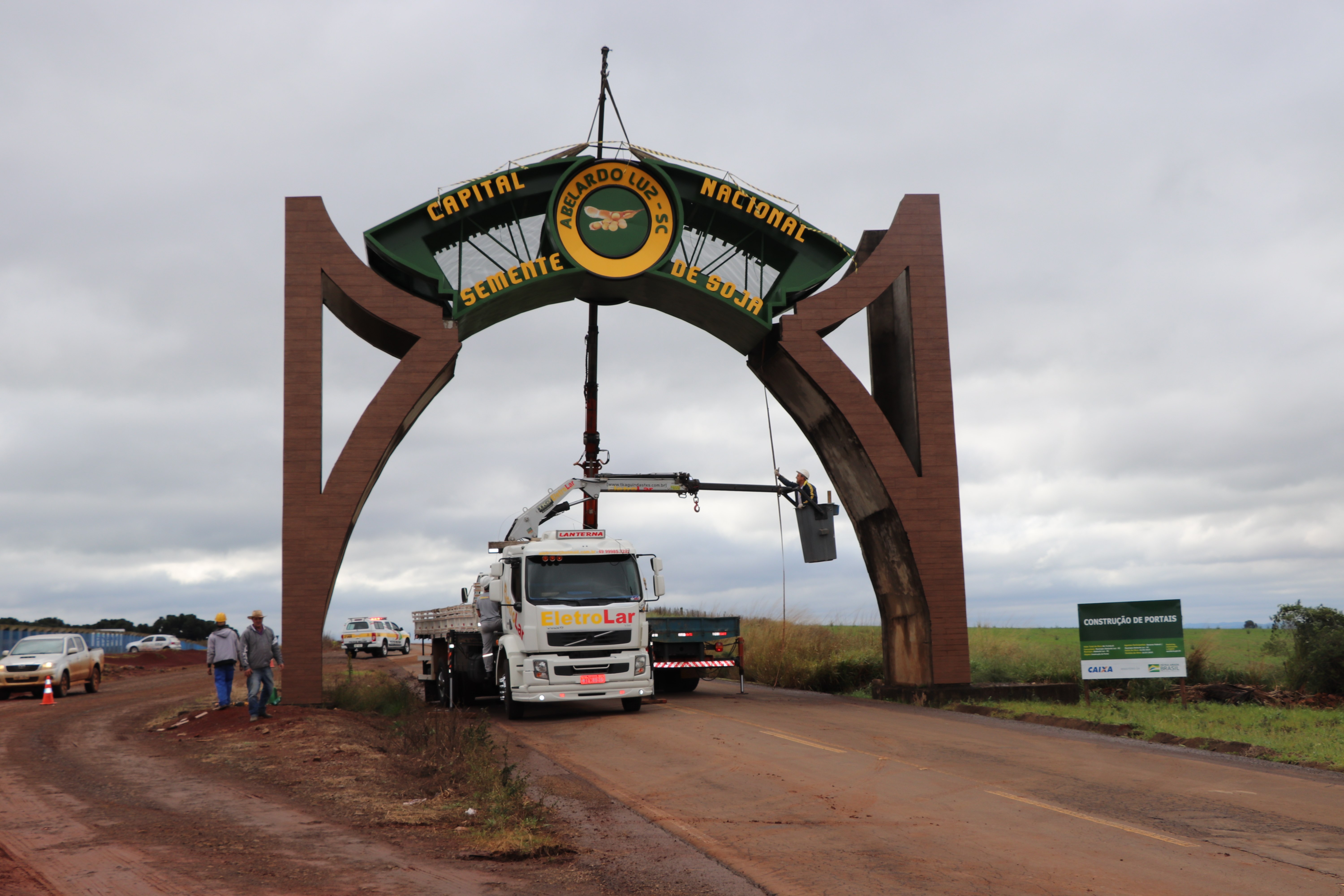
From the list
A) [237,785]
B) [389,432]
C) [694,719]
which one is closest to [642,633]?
[694,719]

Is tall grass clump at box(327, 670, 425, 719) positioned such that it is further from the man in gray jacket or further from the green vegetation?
the green vegetation

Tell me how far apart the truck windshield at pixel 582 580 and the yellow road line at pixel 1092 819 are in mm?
9136

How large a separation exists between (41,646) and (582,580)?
18938mm

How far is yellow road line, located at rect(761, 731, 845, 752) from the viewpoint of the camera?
13665mm

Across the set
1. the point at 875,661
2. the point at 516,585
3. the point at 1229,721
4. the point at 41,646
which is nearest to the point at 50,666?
the point at 41,646

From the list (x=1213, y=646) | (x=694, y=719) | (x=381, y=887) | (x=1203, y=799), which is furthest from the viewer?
(x=1213, y=646)

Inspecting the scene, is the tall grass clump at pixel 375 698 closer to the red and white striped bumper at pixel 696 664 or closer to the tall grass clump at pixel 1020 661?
the red and white striped bumper at pixel 696 664

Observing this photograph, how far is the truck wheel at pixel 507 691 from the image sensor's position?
1858 cm

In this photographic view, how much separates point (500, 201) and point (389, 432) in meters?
5.54

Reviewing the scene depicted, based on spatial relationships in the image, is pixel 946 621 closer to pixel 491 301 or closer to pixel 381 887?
pixel 491 301

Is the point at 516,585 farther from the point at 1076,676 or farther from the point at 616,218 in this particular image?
the point at 1076,676

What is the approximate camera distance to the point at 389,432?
21.4m

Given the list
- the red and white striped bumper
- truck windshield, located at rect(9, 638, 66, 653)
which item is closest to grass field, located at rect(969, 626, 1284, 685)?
the red and white striped bumper

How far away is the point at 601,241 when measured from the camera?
23.0m
